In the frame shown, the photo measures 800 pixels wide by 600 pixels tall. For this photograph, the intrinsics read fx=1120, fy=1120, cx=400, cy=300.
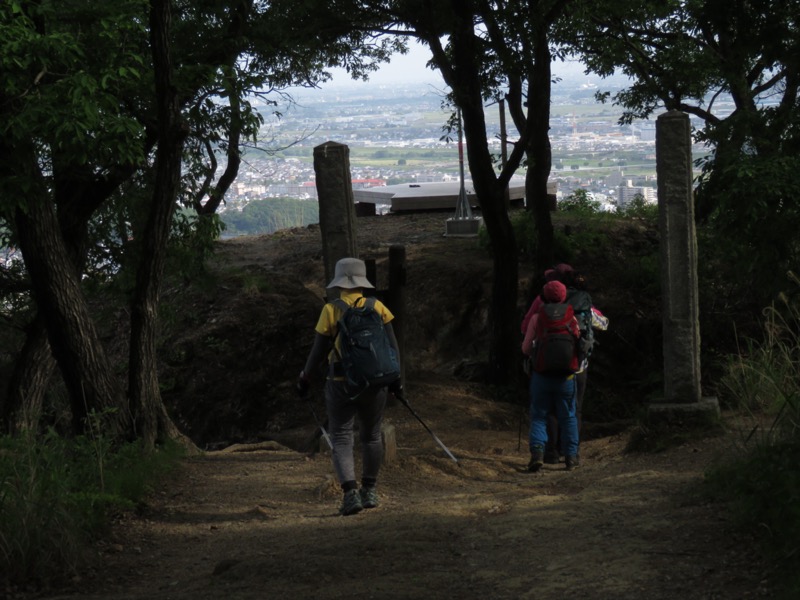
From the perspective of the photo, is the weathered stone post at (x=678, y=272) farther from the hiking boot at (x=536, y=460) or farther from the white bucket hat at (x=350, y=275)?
the white bucket hat at (x=350, y=275)

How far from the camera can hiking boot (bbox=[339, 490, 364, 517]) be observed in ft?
24.5

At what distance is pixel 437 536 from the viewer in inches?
254

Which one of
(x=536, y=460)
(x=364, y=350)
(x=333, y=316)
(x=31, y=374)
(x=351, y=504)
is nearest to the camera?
(x=364, y=350)

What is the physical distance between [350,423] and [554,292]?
95.6 inches

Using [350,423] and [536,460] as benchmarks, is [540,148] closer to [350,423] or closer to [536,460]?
[536,460]

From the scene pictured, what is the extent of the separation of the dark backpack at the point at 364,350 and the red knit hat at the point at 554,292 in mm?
2261

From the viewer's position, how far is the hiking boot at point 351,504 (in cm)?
748

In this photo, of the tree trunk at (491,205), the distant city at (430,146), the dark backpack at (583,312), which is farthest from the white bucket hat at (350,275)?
the distant city at (430,146)

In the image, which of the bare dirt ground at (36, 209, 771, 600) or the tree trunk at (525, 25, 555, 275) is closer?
the bare dirt ground at (36, 209, 771, 600)

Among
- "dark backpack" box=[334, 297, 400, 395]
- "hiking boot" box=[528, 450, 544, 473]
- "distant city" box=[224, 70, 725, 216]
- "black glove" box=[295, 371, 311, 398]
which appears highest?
"distant city" box=[224, 70, 725, 216]

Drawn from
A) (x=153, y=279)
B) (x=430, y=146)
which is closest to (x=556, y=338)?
(x=153, y=279)

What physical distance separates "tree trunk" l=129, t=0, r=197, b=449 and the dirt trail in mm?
867

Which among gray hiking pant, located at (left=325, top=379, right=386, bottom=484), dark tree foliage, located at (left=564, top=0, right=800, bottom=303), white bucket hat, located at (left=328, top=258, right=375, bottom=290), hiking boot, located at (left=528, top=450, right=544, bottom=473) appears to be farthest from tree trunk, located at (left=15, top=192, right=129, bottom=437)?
dark tree foliage, located at (left=564, top=0, right=800, bottom=303)

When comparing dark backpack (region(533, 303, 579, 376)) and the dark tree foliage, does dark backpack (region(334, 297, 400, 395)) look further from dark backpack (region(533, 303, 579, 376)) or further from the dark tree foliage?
the dark tree foliage
